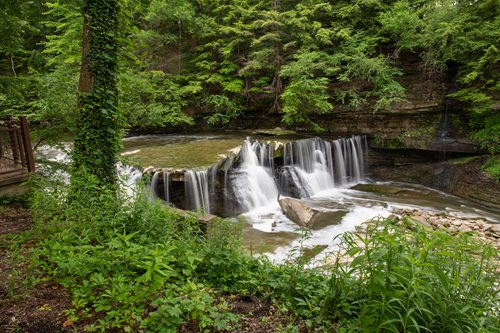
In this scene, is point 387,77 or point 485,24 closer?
Answer: point 485,24

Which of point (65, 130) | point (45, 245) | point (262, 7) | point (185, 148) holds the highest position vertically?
point (262, 7)

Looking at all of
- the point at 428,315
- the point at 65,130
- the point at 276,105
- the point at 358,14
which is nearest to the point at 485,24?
the point at 358,14

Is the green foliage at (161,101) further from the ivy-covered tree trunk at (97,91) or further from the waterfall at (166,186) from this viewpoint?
the ivy-covered tree trunk at (97,91)

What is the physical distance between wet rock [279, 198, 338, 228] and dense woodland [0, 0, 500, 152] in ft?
17.8

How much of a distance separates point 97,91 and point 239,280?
12.9 feet

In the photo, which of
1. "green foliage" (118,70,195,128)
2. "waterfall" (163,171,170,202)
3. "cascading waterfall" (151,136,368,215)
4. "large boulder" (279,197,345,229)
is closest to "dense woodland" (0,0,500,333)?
"green foliage" (118,70,195,128)

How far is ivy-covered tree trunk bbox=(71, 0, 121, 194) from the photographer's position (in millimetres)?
4914

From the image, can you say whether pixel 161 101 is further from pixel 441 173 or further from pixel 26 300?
pixel 26 300

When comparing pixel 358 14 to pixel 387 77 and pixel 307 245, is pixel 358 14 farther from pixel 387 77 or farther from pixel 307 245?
pixel 307 245

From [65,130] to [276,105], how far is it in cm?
1055

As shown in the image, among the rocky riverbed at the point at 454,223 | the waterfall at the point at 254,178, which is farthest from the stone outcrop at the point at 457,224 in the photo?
the waterfall at the point at 254,178

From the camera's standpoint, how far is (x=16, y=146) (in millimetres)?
6293

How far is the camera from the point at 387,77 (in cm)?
1280

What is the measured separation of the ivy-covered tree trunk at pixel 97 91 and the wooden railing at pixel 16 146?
6.49 ft
